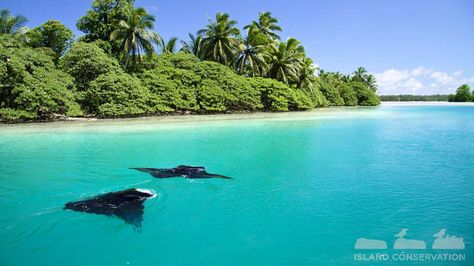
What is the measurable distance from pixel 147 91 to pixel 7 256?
70.5 feet

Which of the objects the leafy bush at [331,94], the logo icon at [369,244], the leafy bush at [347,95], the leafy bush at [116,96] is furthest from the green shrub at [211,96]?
the leafy bush at [347,95]

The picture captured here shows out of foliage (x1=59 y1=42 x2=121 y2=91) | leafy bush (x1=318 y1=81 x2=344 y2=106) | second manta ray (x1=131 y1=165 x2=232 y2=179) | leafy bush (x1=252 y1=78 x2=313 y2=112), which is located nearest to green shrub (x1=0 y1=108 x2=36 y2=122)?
foliage (x1=59 y1=42 x2=121 y2=91)

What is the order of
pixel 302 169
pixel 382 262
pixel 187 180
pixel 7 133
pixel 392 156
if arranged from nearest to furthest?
pixel 382 262, pixel 187 180, pixel 302 169, pixel 392 156, pixel 7 133

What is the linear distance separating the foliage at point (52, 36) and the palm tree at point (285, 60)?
20.1 m

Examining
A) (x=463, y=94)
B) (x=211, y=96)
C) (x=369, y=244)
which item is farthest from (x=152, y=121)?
(x=463, y=94)

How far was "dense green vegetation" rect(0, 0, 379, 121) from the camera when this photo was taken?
64.0 feet

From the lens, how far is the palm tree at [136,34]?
25.5 meters

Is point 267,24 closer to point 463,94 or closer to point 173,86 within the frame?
point 173,86

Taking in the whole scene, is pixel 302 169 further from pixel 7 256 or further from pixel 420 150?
pixel 7 256

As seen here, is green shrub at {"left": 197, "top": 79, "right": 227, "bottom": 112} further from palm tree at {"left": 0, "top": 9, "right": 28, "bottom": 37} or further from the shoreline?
palm tree at {"left": 0, "top": 9, "right": 28, "bottom": 37}

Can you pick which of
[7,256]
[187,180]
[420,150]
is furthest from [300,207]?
[420,150]

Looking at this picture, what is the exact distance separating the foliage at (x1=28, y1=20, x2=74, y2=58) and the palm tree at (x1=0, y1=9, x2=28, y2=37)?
2.72 ft

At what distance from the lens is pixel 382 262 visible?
3.78 metres

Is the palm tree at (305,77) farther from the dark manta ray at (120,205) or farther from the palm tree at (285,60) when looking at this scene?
the dark manta ray at (120,205)
